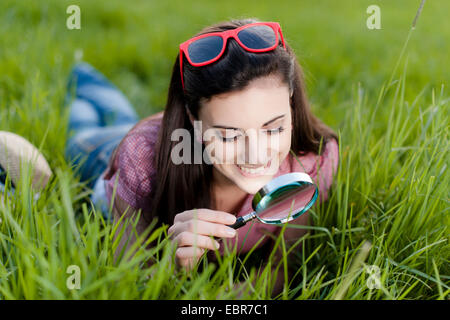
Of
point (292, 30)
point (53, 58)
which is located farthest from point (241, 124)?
point (292, 30)

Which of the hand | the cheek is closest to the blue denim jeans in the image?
the cheek

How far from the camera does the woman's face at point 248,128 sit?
134cm

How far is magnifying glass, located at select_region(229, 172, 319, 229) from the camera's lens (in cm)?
130

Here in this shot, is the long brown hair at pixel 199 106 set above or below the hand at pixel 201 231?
above

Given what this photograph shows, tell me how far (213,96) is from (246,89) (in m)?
0.11

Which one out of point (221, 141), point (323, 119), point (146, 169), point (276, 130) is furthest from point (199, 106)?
point (323, 119)

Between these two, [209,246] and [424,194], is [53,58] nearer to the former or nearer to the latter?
[209,246]

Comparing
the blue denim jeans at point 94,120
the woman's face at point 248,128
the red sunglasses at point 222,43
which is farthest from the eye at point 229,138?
the blue denim jeans at point 94,120

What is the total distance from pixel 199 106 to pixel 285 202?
421 millimetres

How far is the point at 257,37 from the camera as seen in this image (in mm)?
1390

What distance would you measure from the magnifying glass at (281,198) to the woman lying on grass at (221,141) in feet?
0.18

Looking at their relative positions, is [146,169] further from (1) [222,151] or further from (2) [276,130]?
(2) [276,130]

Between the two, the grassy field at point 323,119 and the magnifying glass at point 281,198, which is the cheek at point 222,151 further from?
the grassy field at point 323,119

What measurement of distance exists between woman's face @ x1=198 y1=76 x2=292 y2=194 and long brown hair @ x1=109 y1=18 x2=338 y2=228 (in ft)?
0.12
